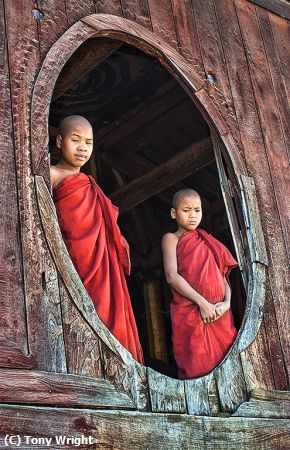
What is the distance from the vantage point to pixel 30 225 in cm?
400

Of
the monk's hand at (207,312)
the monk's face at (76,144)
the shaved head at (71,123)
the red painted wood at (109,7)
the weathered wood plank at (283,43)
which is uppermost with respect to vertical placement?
the weathered wood plank at (283,43)

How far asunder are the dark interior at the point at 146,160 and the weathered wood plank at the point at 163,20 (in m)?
1.53

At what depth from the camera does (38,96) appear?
433cm

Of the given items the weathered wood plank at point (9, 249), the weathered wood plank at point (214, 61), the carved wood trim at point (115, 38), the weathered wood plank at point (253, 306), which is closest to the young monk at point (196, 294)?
the weathered wood plank at point (253, 306)

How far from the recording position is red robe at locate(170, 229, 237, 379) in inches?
188

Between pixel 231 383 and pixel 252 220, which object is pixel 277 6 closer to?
pixel 252 220

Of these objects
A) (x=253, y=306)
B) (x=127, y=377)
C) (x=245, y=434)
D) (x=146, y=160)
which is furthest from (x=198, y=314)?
(x=146, y=160)

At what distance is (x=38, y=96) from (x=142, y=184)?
Answer: 3201 mm

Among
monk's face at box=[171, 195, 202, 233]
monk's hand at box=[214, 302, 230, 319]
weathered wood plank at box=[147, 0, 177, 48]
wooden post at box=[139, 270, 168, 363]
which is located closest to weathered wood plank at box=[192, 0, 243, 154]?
weathered wood plank at box=[147, 0, 177, 48]

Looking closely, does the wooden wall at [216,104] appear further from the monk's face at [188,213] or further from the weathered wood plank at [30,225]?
the monk's face at [188,213]

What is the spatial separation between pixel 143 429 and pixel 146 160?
14.8ft

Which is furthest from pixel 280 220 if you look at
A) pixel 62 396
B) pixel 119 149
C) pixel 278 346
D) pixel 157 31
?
pixel 119 149

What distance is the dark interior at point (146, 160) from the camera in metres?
7.30

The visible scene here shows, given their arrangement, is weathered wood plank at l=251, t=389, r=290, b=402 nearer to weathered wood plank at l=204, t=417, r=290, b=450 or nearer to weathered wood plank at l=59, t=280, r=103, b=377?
weathered wood plank at l=204, t=417, r=290, b=450
